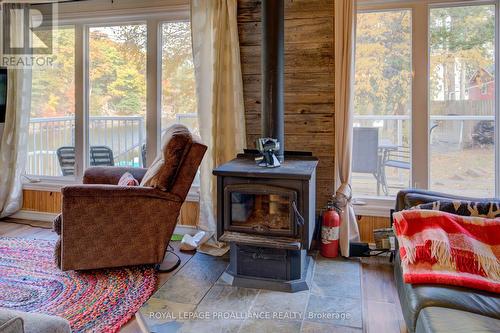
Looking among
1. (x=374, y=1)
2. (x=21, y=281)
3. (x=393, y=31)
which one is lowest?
(x=21, y=281)

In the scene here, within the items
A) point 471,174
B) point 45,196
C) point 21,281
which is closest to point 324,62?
point 471,174

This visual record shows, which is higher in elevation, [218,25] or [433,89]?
[218,25]

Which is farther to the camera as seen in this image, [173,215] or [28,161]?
[28,161]

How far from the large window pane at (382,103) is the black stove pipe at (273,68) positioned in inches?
33.3

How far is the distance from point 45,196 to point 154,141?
147cm

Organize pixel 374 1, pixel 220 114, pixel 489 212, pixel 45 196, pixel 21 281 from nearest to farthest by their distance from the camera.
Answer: pixel 489 212 → pixel 21 281 → pixel 374 1 → pixel 220 114 → pixel 45 196

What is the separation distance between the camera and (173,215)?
279 centimetres

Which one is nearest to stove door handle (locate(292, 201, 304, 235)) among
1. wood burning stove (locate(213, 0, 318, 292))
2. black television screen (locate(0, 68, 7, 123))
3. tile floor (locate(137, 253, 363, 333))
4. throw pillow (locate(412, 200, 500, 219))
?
wood burning stove (locate(213, 0, 318, 292))

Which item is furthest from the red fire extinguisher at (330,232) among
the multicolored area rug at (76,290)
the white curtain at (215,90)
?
the multicolored area rug at (76,290)

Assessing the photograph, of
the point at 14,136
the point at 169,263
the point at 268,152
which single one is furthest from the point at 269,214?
the point at 14,136

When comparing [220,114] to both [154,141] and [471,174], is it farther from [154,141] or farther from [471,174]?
[471,174]

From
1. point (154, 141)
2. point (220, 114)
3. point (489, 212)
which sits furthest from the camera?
point (154, 141)

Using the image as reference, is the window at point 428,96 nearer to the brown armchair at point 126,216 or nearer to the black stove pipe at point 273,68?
the black stove pipe at point 273,68

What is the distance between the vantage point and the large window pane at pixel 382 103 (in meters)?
3.17
